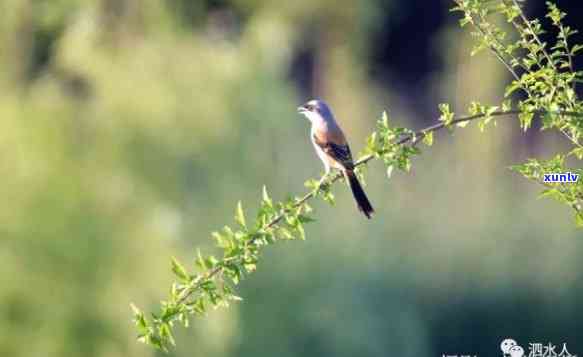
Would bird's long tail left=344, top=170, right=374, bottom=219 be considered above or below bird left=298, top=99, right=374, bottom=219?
below

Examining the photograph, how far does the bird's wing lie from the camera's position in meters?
5.82

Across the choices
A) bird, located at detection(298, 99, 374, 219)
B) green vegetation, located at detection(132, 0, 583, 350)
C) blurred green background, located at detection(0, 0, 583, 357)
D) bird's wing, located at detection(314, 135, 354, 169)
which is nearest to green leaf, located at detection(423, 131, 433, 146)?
green vegetation, located at detection(132, 0, 583, 350)

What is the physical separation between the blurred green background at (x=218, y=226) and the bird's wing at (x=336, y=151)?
4107 mm

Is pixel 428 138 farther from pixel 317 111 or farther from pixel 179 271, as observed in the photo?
pixel 317 111

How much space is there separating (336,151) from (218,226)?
15.0 feet

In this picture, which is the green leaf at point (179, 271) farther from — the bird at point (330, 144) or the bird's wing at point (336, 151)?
the bird's wing at point (336, 151)

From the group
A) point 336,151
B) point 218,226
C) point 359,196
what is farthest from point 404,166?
point 218,226

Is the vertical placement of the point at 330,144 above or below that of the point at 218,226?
below

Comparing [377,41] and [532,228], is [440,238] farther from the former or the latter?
[377,41]

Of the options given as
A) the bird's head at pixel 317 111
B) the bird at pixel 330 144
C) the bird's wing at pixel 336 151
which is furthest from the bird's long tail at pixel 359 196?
the bird's head at pixel 317 111

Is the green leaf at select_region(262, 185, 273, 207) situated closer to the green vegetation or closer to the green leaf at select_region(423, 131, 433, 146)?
the green vegetation

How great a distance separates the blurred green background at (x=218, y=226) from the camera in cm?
1048

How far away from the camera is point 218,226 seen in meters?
10.5

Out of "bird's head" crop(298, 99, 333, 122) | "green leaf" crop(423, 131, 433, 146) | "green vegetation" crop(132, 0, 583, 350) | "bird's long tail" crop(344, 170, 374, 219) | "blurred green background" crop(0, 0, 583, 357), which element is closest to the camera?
"green vegetation" crop(132, 0, 583, 350)
